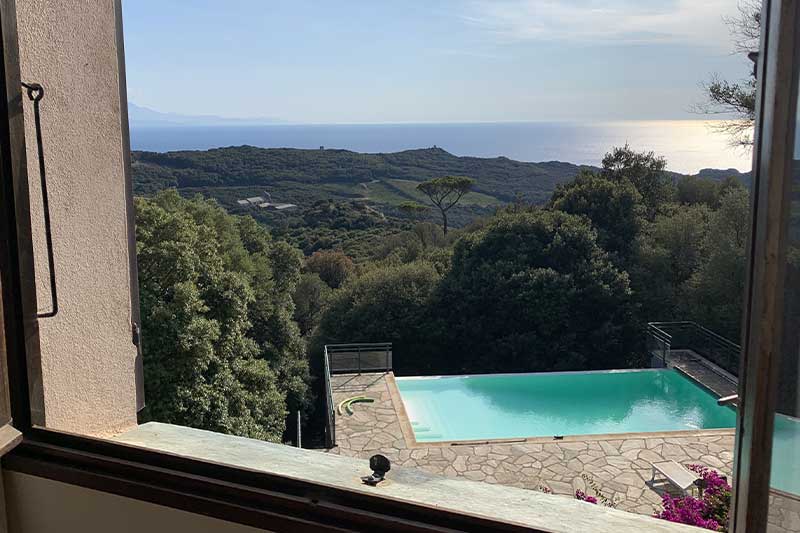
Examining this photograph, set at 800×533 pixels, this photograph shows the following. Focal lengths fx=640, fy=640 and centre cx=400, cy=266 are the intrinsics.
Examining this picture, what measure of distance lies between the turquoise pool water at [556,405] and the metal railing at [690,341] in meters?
0.77

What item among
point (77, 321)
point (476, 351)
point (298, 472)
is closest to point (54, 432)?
point (77, 321)

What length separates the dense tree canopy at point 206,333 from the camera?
6.85 m

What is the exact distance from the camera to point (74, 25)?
1.03 meters

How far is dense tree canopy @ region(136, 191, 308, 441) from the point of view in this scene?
6852 millimetres

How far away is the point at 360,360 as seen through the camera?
30.7ft

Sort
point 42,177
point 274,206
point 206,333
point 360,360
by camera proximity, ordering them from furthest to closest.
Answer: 1. point 274,206
2. point 360,360
3. point 206,333
4. point 42,177

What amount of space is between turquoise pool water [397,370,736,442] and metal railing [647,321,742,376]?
769 millimetres

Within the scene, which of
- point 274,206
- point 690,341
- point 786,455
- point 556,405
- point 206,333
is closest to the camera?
point 786,455

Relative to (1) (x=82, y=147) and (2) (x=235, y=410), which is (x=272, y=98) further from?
(1) (x=82, y=147)

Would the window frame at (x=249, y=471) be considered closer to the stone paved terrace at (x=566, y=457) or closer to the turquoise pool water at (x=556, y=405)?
the stone paved terrace at (x=566, y=457)

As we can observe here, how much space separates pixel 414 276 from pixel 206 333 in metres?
5.11

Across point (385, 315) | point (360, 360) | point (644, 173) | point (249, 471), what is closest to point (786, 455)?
point (249, 471)

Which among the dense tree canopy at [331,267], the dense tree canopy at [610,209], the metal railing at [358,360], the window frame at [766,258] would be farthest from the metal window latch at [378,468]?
the dense tree canopy at [331,267]

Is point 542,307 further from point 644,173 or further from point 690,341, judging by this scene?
point 644,173
